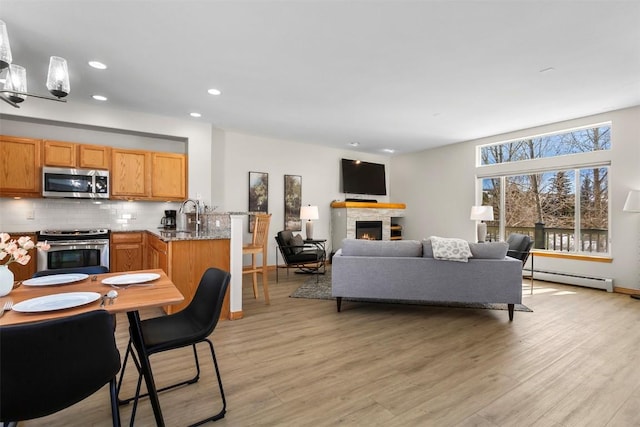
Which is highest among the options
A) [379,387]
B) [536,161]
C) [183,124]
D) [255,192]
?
[183,124]

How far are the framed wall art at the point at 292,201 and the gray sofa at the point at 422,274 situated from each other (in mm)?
3323

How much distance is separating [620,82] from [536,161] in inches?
83.6

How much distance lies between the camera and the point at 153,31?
284 centimetres

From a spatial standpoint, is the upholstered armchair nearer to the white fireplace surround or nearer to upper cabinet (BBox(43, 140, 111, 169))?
the white fireplace surround

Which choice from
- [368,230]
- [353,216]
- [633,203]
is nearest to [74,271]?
[353,216]

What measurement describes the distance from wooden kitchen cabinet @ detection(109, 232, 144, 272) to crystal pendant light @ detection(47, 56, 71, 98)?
3.12 m

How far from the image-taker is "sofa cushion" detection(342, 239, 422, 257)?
3734mm

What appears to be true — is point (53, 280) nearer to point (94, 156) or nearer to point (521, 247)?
point (94, 156)

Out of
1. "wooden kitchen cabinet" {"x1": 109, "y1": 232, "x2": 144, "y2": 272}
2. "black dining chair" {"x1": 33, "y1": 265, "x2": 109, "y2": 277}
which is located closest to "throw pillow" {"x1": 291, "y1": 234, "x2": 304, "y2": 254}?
"wooden kitchen cabinet" {"x1": 109, "y1": 232, "x2": 144, "y2": 272}

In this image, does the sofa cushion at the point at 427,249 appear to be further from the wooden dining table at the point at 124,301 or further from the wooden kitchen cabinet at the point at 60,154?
the wooden kitchen cabinet at the point at 60,154

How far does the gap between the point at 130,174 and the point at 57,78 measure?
10.3 feet

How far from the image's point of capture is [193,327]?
200 cm

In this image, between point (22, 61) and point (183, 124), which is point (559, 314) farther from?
point (22, 61)

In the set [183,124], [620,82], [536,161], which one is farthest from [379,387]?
[536,161]
